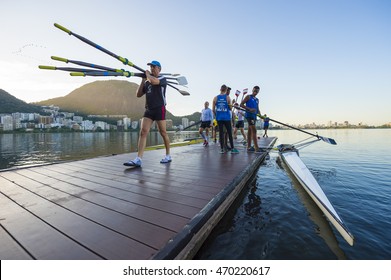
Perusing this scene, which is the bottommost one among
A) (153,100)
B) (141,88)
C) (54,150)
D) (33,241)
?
(54,150)

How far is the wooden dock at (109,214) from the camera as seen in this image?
1.68m

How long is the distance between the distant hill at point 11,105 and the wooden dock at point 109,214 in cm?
15125

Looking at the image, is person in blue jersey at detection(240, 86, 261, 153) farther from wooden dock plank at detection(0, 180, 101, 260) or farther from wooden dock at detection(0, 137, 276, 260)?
wooden dock plank at detection(0, 180, 101, 260)

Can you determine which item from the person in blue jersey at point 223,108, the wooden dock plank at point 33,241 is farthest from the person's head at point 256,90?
the wooden dock plank at point 33,241

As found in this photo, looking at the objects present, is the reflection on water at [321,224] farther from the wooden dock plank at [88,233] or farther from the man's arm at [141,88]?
the man's arm at [141,88]

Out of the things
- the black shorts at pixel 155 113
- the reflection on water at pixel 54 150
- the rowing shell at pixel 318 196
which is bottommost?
the reflection on water at pixel 54 150

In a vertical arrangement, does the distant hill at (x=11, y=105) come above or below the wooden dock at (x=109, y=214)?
above

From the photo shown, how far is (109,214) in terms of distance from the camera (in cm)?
235

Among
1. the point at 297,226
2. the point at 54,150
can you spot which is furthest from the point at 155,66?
the point at 54,150

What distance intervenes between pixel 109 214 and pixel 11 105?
16151 cm

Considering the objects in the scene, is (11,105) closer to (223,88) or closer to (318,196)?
(223,88)
